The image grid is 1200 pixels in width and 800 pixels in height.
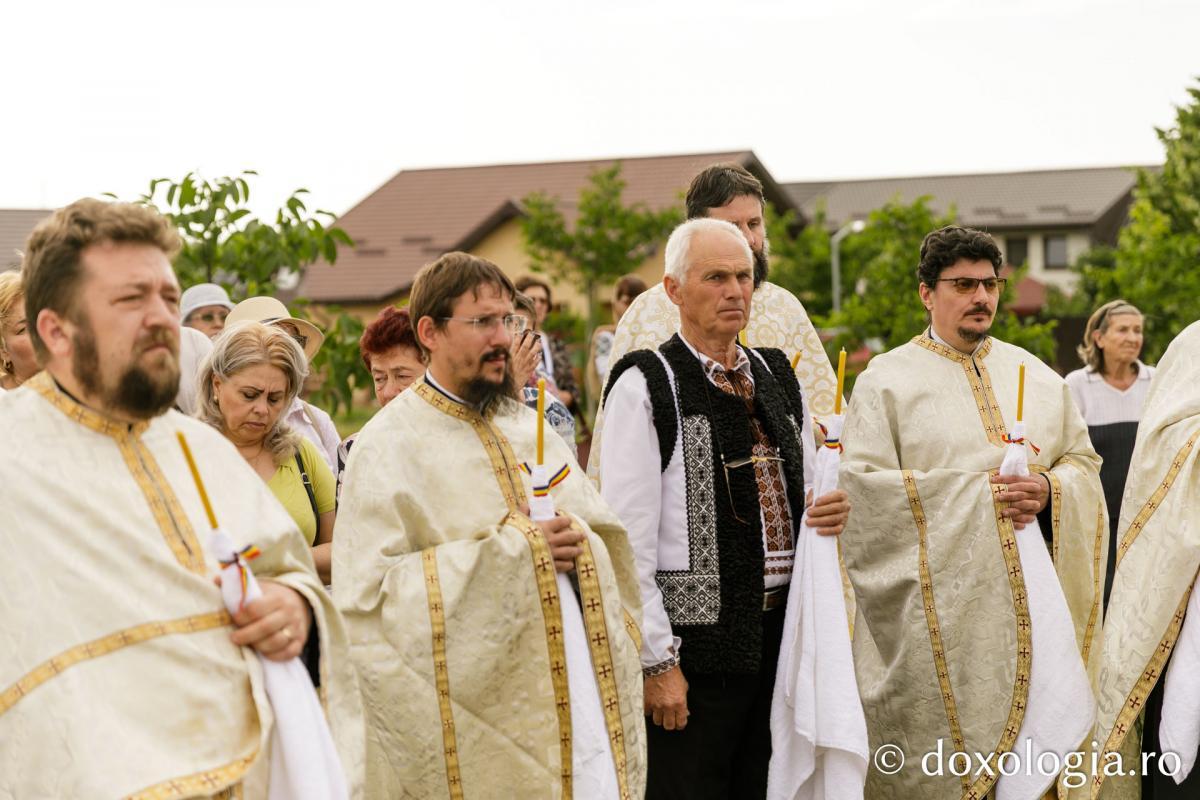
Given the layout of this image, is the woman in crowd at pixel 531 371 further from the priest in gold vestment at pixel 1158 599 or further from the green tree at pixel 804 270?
the green tree at pixel 804 270

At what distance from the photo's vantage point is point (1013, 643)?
18.0 feet

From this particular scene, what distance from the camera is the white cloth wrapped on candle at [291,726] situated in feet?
10.6

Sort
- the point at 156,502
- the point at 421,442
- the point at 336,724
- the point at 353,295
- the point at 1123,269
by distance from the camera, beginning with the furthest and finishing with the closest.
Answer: the point at 353,295 < the point at 1123,269 < the point at 421,442 < the point at 336,724 < the point at 156,502

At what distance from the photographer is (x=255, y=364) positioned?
15.5ft

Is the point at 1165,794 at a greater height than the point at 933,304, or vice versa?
the point at 933,304

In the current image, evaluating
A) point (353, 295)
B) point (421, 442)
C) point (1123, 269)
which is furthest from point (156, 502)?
point (353, 295)

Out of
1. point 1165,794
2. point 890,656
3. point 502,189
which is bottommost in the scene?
point 1165,794

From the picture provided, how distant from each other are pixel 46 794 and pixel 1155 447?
422cm

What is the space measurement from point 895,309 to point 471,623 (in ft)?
40.2

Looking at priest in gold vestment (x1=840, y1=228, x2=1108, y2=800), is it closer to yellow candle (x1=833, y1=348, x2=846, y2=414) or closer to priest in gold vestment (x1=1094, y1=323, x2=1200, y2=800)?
priest in gold vestment (x1=1094, y1=323, x2=1200, y2=800)

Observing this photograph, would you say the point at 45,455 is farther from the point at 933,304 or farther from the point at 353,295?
the point at 353,295

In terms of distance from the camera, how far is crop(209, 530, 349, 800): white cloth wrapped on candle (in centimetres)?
322

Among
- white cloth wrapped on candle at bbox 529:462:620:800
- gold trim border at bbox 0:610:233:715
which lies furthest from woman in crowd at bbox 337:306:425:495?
gold trim border at bbox 0:610:233:715

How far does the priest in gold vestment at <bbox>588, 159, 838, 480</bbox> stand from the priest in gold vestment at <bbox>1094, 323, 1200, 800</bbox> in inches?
48.4
